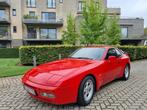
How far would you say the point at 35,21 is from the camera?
32969 millimetres

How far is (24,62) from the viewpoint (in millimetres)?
12086

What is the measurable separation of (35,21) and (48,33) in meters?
3.31

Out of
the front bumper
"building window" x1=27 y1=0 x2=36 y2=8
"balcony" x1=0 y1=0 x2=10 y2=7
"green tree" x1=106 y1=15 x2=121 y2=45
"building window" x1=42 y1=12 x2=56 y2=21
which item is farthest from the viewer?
"building window" x1=42 y1=12 x2=56 y2=21

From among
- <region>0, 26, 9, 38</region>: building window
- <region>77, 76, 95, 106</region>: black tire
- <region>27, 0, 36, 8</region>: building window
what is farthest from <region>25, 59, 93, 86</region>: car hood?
<region>27, 0, 36, 8</region>: building window

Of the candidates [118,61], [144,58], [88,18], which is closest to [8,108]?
A: [118,61]

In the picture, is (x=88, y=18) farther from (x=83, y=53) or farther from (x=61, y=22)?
(x=61, y=22)

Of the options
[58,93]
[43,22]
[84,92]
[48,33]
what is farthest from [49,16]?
[58,93]

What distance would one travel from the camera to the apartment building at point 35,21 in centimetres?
3219

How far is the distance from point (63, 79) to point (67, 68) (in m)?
0.63

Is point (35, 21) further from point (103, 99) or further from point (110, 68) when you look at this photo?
point (103, 99)

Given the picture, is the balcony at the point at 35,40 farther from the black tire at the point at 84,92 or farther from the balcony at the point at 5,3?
the black tire at the point at 84,92

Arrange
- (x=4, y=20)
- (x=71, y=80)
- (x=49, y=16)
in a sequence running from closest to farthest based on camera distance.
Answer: (x=71, y=80) → (x=4, y=20) → (x=49, y=16)

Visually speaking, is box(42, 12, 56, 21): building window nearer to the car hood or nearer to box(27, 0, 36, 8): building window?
box(27, 0, 36, 8): building window

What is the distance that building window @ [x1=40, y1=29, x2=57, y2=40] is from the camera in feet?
111
